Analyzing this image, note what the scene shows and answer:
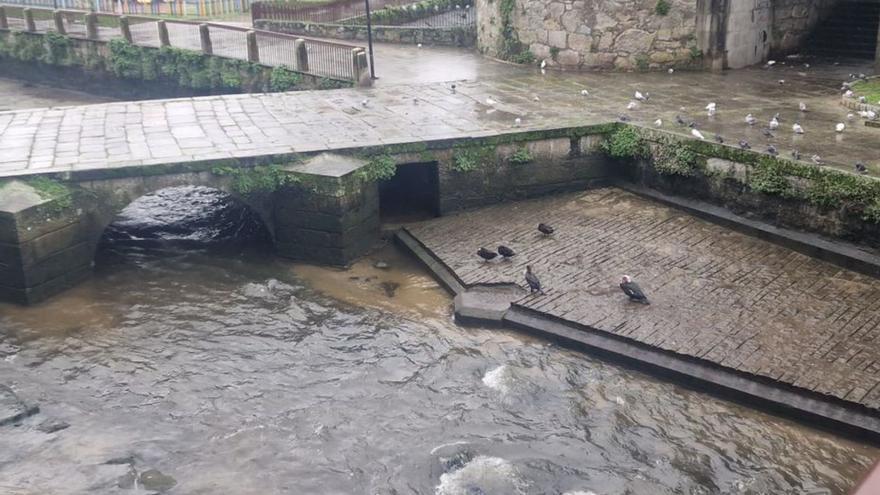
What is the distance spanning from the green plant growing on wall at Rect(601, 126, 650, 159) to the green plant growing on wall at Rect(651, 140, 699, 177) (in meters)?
0.24


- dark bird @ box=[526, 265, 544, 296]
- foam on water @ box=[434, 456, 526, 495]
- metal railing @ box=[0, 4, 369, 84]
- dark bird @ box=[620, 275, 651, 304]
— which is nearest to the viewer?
foam on water @ box=[434, 456, 526, 495]

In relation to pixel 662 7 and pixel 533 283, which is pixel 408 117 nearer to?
pixel 533 283

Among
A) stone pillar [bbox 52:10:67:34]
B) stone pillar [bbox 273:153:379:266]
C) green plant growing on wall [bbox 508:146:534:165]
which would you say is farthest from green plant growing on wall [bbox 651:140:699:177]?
stone pillar [bbox 52:10:67:34]

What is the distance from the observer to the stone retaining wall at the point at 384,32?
23.5 metres

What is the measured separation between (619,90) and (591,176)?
2.99 meters

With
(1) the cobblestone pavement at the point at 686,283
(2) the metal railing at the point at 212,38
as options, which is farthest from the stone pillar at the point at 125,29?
(1) the cobblestone pavement at the point at 686,283

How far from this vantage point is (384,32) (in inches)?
976

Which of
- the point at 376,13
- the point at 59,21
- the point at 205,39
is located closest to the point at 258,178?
the point at 205,39

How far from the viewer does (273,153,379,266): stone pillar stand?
12.5 meters

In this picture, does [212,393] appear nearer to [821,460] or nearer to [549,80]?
[821,460]

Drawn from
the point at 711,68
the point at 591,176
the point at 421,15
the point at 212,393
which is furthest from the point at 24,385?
the point at 421,15

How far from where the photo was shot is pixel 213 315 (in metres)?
11.4

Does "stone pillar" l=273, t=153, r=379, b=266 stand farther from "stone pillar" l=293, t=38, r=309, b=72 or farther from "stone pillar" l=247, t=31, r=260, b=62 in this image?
"stone pillar" l=247, t=31, r=260, b=62

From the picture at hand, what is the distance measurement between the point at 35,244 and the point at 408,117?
6.45 metres
